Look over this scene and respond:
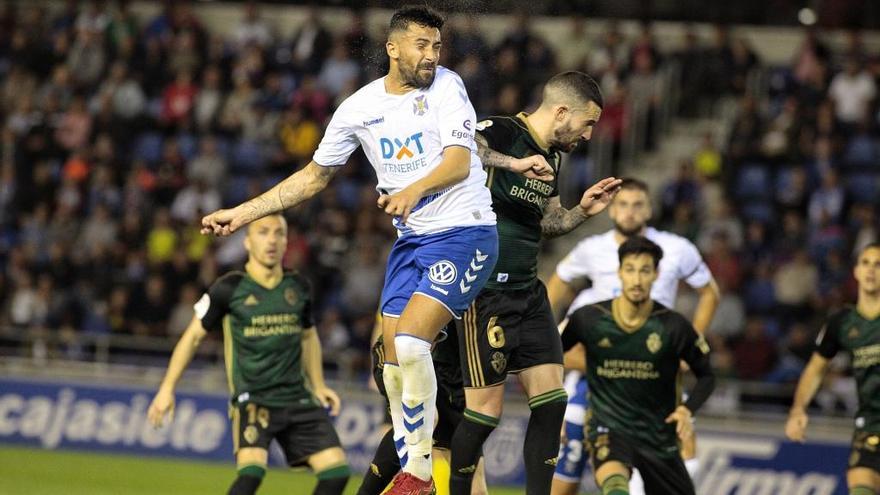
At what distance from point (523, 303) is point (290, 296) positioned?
230 centimetres

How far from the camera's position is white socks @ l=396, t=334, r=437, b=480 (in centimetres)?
727

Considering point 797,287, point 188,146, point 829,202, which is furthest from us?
point 188,146

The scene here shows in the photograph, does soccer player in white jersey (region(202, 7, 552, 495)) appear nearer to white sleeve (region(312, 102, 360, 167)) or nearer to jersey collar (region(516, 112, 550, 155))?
white sleeve (region(312, 102, 360, 167))

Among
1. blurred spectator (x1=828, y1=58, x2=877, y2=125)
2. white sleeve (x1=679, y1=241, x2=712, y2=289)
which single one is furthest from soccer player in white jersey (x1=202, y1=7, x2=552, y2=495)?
blurred spectator (x1=828, y1=58, x2=877, y2=125)

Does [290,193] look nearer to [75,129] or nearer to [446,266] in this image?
[446,266]

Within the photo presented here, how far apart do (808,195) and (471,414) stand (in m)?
11.1

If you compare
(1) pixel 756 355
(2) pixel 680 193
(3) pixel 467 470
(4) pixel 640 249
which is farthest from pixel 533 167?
(2) pixel 680 193

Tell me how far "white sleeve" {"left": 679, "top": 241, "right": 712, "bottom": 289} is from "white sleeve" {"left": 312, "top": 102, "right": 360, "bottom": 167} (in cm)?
351

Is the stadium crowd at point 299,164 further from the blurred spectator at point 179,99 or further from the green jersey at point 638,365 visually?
the green jersey at point 638,365

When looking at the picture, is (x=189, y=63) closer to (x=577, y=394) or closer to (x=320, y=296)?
(x=320, y=296)

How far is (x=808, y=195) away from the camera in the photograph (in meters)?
18.1

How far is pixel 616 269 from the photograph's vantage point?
10.4 metres

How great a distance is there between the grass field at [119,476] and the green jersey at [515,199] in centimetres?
570

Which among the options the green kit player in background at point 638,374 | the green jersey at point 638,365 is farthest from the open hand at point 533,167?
the green jersey at point 638,365
